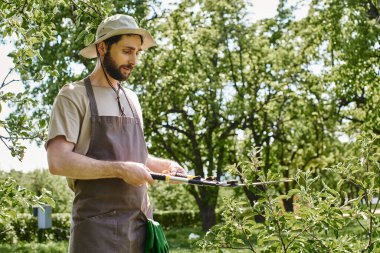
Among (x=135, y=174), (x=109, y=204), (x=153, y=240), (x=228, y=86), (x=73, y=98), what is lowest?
(x=153, y=240)

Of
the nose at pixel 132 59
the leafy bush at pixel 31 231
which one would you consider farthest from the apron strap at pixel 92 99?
the leafy bush at pixel 31 231

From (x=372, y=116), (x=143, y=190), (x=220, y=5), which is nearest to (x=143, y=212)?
(x=143, y=190)

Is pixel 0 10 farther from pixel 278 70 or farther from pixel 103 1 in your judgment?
pixel 278 70

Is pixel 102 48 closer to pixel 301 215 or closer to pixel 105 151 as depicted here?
pixel 105 151

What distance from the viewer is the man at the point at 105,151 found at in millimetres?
2426

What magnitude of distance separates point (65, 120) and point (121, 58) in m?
0.41

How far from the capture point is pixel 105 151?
8.53 ft

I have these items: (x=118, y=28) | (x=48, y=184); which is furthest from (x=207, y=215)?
(x=118, y=28)

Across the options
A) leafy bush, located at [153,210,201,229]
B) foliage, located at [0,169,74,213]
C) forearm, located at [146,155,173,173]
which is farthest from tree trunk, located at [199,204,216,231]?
forearm, located at [146,155,173,173]

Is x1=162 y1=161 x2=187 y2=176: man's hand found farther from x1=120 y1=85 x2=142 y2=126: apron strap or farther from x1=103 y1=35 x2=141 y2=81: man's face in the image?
x1=103 y1=35 x2=141 y2=81: man's face

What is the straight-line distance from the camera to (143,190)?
2697 millimetres

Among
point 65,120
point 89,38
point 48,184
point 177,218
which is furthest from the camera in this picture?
point 48,184

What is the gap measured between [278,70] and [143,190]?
1927 centimetres

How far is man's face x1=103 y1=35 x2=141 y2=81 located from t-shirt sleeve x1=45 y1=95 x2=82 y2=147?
10.4 inches
